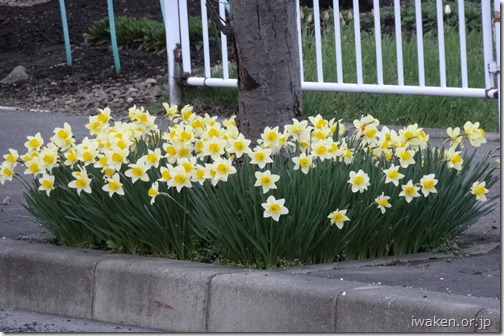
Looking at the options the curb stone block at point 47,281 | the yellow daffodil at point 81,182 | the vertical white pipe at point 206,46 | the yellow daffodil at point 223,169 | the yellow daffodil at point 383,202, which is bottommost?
the curb stone block at point 47,281

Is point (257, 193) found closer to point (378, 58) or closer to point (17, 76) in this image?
point (378, 58)

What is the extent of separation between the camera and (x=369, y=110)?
7852 millimetres

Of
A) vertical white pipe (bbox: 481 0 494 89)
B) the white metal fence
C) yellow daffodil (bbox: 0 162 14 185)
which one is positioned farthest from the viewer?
the white metal fence

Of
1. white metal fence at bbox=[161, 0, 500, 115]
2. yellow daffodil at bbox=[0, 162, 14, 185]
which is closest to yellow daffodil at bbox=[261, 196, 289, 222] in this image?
yellow daffodil at bbox=[0, 162, 14, 185]

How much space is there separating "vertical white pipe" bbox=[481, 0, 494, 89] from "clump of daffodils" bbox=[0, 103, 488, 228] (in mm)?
2212

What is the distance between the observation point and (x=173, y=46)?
8.19m

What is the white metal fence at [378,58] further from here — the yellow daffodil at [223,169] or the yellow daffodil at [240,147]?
the yellow daffodil at [223,169]

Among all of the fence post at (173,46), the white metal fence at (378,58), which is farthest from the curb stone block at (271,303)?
the fence post at (173,46)

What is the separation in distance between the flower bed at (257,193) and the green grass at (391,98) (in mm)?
2833

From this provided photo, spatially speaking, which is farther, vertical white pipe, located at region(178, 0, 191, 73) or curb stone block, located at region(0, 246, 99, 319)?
vertical white pipe, located at region(178, 0, 191, 73)

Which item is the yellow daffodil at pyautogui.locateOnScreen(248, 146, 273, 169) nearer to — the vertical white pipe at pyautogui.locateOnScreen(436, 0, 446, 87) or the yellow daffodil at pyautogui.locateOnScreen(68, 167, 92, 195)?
the yellow daffodil at pyautogui.locateOnScreen(68, 167, 92, 195)

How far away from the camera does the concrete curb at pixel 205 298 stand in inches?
148

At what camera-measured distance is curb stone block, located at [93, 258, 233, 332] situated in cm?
421

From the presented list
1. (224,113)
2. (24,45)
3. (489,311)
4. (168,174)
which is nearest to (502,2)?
(224,113)
